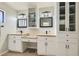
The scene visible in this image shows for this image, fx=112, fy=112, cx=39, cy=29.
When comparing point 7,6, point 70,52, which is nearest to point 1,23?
point 7,6

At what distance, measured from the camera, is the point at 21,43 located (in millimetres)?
4293

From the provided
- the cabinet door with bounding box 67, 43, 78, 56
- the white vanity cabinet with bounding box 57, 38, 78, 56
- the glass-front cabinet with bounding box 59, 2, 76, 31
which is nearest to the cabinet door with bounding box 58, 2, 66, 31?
the glass-front cabinet with bounding box 59, 2, 76, 31

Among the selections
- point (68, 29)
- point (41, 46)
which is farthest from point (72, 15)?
point (41, 46)

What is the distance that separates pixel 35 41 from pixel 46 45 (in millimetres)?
632

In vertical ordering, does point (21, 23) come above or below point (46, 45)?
above

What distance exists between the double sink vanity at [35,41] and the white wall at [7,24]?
9.3 inches

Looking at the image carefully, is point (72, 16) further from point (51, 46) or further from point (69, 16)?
point (51, 46)

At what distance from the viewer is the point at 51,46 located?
12.1 feet

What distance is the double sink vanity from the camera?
146 inches

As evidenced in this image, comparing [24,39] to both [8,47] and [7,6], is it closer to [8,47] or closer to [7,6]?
[8,47]

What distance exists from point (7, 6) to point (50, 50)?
2.44 metres

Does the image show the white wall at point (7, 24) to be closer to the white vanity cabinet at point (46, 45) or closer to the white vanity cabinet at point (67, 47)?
the white vanity cabinet at point (46, 45)

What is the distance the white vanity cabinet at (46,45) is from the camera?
3674 millimetres

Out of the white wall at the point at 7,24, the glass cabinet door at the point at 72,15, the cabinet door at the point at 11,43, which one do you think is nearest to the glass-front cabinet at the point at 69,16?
the glass cabinet door at the point at 72,15
